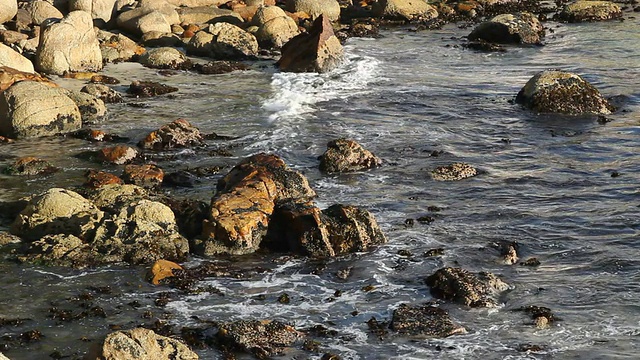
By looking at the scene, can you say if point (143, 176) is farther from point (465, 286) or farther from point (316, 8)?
point (316, 8)

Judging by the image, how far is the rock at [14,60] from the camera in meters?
28.8

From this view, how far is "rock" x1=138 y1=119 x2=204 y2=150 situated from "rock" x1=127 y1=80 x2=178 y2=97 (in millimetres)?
4848

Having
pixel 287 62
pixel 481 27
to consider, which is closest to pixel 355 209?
pixel 287 62

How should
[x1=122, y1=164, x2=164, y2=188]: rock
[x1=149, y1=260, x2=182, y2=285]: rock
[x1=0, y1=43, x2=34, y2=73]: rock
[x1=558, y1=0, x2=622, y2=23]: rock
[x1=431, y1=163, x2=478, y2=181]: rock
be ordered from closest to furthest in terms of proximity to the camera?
1. [x1=149, y1=260, x2=182, y2=285]: rock
2. [x1=122, y1=164, x2=164, y2=188]: rock
3. [x1=431, y1=163, x2=478, y2=181]: rock
4. [x1=0, y1=43, x2=34, y2=73]: rock
5. [x1=558, y1=0, x2=622, y2=23]: rock

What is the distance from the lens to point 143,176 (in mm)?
21562

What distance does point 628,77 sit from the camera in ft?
102

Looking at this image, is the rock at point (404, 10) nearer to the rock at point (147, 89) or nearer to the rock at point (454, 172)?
the rock at point (147, 89)

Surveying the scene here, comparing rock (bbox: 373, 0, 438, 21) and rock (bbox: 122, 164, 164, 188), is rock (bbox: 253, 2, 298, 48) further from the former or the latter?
rock (bbox: 122, 164, 164, 188)

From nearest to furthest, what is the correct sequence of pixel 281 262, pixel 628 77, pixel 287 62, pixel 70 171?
pixel 281 262 < pixel 70 171 < pixel 628 77 < pixel 287 62

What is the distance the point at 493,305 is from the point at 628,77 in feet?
57.7

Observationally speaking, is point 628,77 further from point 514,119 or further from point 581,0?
point 581,0

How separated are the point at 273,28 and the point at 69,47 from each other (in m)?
8.63

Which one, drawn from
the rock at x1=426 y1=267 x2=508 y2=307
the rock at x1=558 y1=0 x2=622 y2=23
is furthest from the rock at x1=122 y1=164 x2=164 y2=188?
the rock at x1=558 y1=0 x2=622 y2=23

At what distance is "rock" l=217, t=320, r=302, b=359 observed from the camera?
14209 millimetres
